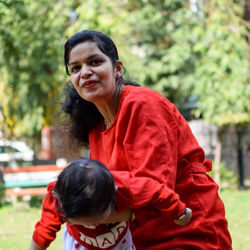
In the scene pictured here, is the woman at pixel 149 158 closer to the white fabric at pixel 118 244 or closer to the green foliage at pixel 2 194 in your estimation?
the white fabric at pixel 118 244

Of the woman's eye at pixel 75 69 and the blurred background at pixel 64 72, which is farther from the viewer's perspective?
the blurred background at pixel 64 72

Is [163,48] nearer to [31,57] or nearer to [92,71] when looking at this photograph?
[31,57]

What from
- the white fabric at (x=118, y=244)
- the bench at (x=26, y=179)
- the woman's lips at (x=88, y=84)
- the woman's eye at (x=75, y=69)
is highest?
the woman's eye at (x=75, y=69)

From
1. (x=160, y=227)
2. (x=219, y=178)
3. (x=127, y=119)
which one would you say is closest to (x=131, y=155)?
(x=127, y=119)

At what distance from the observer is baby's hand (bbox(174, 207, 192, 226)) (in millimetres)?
1897

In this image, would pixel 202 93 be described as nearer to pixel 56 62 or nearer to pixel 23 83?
pixel 56 62

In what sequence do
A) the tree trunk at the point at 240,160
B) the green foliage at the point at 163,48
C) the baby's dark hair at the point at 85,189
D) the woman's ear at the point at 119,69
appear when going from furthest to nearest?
the green foliage at the point at 163,48
the tree trunk at the point at 240,160
the woman's ear at the point at 119,69
the baby's dark hair at the point at 85,189

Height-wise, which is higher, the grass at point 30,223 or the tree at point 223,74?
the tree at point 223,74

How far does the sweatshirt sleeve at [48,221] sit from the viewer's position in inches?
75.2

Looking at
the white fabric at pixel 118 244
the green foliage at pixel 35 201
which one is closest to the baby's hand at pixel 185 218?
the white fabric at pixel 118 244

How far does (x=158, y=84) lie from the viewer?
14.1 m

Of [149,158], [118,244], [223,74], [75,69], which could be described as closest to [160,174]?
[149,158]

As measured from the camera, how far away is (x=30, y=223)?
7.38 m

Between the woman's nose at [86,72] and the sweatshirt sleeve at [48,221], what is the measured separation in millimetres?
551
